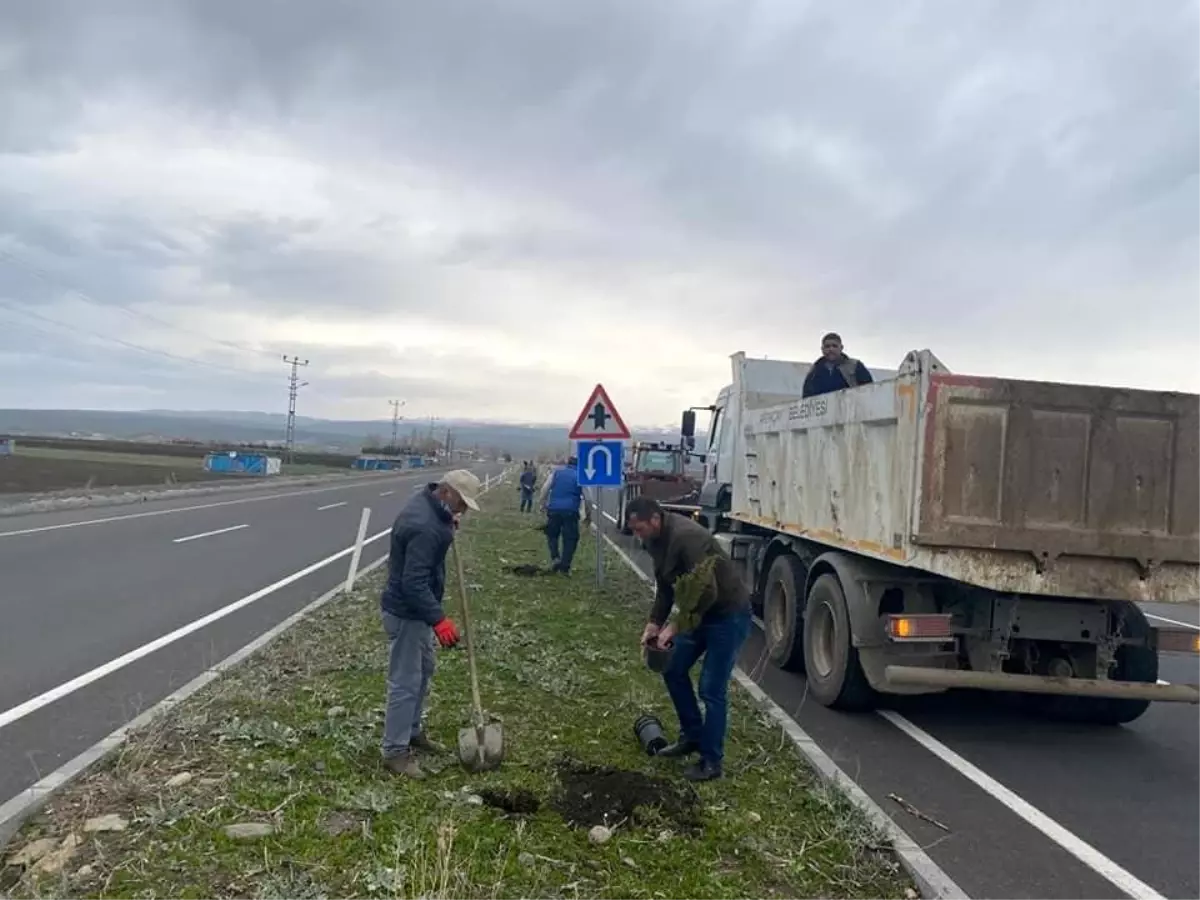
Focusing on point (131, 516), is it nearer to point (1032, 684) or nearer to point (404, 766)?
point (404, 766)

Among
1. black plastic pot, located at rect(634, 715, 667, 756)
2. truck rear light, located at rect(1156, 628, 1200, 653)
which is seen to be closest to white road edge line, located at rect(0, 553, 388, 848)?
black plastic pot, located at rect(634, 715, 667, 756)

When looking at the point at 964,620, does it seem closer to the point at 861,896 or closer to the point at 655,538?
the point at 655,538

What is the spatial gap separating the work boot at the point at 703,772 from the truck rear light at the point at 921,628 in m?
1.76

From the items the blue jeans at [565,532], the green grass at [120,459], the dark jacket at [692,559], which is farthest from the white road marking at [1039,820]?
the green grass at [120,459]

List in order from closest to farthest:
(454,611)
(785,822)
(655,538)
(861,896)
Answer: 1. (861,896)
2. (785,822)
3. (655,538)
4. (454,611)

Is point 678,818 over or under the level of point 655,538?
under

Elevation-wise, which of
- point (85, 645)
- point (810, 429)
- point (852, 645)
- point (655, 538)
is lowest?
point (85, 645)

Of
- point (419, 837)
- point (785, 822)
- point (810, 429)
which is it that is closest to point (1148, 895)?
point (785, 822)

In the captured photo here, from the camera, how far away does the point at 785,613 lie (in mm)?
9023

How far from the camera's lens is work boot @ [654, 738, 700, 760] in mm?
5773

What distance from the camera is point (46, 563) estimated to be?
1357 centimetres

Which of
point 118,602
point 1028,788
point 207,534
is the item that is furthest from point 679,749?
point 207,534

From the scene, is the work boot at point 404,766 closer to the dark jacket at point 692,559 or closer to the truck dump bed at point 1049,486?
the dark jacket at point 692,559

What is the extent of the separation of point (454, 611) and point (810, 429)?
4.41m
